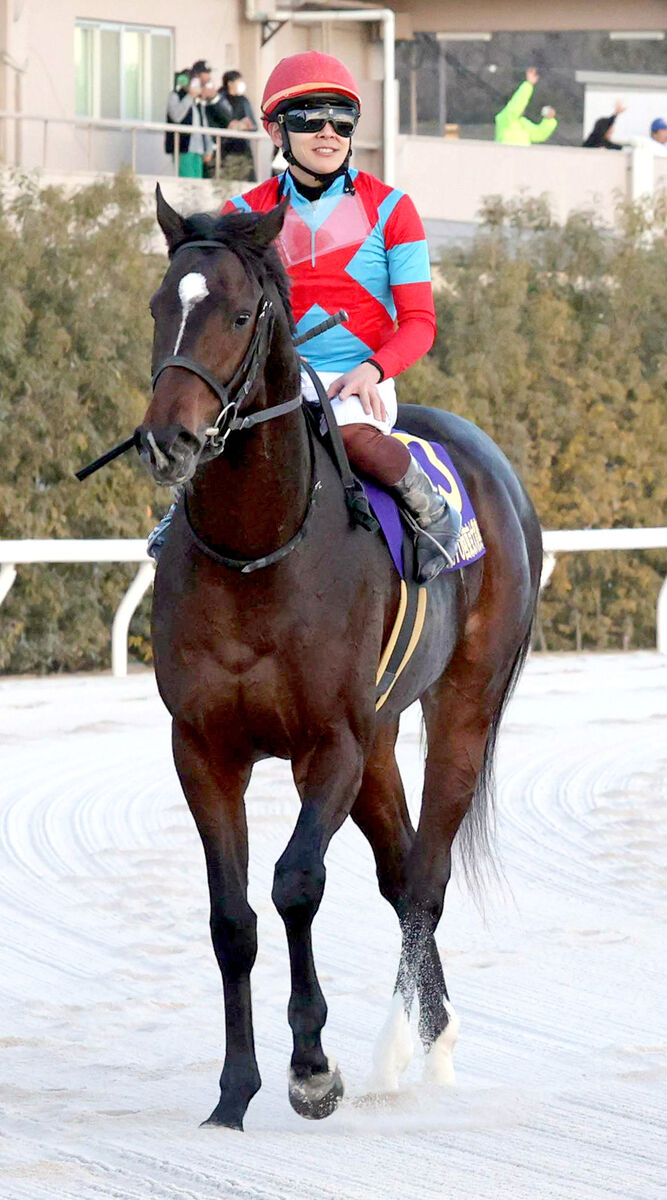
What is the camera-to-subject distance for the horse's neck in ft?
14.0

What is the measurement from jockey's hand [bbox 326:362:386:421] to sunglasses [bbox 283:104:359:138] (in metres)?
0.56

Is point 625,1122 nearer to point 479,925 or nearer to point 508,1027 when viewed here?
point 508,1027

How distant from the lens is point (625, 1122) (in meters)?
4.11

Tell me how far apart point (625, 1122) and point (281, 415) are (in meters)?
1.64

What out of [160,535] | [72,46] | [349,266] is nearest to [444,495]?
[349,266]

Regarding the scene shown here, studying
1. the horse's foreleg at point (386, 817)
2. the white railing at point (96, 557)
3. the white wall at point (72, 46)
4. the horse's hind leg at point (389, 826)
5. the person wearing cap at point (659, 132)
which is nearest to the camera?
the horse's hind leg at point (389, 826)

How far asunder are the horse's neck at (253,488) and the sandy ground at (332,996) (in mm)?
1237

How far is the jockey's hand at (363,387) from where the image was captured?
469 cm

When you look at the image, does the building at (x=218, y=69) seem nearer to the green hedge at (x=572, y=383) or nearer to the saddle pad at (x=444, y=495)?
the green hedge at (x=572, y=383)

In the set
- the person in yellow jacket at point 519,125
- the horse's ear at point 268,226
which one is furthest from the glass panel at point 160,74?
the horse's ear at point 268,226

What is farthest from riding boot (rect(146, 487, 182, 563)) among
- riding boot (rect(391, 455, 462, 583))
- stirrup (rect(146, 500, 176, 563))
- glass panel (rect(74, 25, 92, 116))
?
glass panel (rect(74, 25, 92, 116))

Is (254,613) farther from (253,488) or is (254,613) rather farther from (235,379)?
(235,379)

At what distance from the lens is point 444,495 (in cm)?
511

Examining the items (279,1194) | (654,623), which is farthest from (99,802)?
(654,623)
